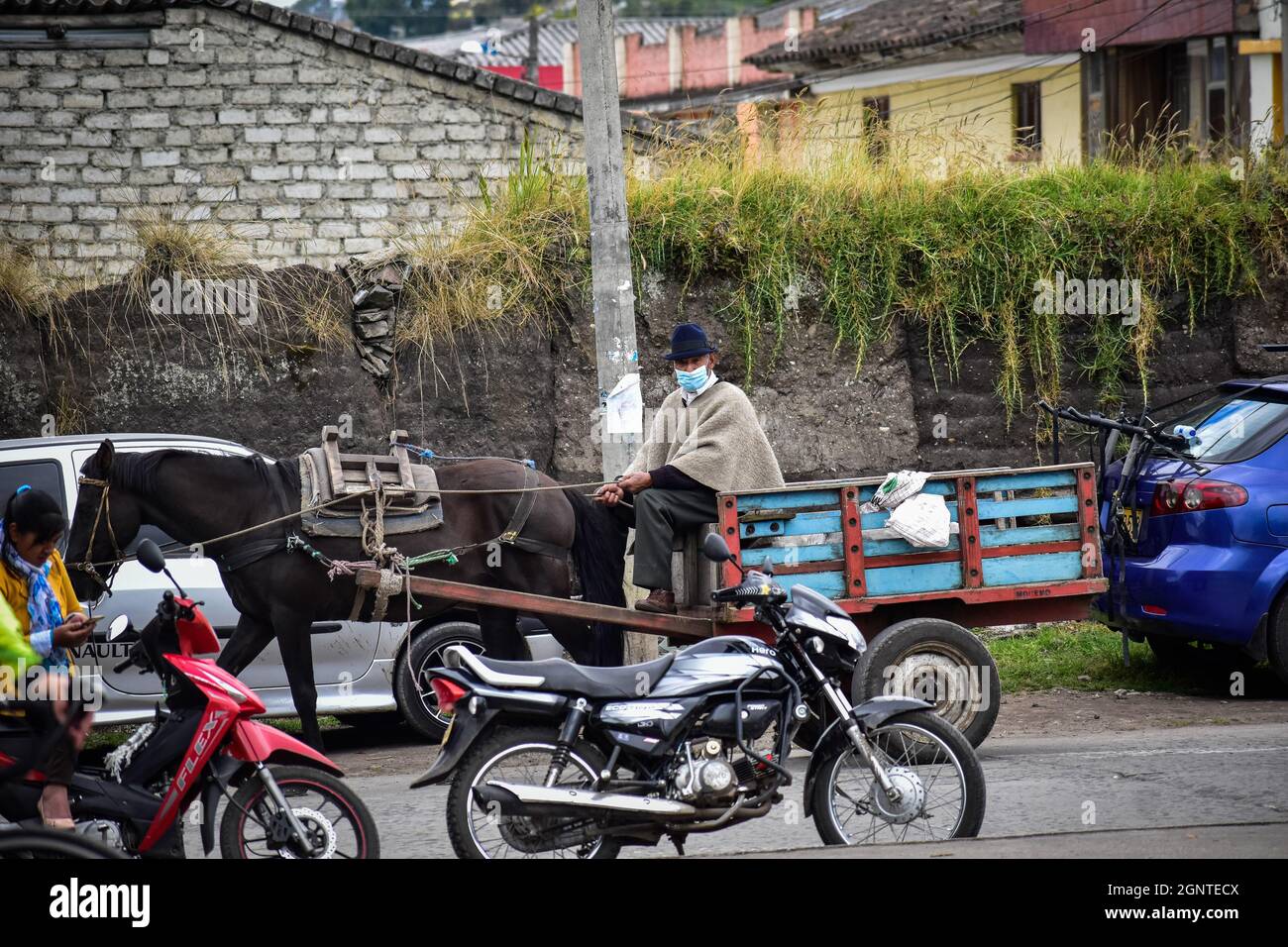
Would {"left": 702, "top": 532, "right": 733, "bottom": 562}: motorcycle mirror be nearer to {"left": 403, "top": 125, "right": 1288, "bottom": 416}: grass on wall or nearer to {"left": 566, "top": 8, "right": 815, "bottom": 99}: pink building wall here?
{"left": 403, "top": 125, "right": 1288, "bottom": 416}: grass on wall

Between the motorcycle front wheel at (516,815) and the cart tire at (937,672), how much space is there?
86.4 inches

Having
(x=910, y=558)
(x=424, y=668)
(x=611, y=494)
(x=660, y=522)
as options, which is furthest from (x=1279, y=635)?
(x=424, y=668)

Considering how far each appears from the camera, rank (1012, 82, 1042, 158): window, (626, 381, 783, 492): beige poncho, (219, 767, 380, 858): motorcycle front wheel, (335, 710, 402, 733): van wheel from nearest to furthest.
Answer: (219, 767, 380, 858): motorcycle front wheel, (626, 381, 783, 492): beige poncho, (335, 710, 402, 733): van wheel, (1012, 82, 1042, 158): window

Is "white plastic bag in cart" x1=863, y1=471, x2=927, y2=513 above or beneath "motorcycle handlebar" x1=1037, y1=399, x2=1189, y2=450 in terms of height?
beneath

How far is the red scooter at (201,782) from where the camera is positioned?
512cm

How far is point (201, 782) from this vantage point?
5223mm

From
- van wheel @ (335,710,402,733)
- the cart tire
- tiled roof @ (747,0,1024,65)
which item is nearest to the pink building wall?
tiled roof @ (747,0,1024,65)

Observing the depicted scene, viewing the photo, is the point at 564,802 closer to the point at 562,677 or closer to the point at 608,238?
the point at 562,677

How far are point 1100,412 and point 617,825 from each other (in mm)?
7645

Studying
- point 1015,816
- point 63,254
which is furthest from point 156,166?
point 1015,816

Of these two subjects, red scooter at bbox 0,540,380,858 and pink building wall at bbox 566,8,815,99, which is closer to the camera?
red scooter at bbox 0,540,380,858

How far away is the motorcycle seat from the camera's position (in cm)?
532

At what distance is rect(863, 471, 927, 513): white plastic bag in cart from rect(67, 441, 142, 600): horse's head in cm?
372

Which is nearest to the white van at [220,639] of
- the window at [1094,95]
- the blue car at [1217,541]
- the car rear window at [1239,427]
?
the blue car at [1217,541]
